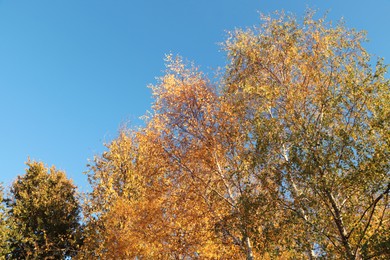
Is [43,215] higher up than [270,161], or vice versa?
[43,215]

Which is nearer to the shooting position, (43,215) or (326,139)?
(326,139)

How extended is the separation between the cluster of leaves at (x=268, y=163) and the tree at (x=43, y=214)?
2.65m

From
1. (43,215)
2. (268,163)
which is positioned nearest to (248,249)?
(268,163)

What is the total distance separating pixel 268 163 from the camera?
1085cm

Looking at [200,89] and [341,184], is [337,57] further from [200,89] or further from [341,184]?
[200,89]

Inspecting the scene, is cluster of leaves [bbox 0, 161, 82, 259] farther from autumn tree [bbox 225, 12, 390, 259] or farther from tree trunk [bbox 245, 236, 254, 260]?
autumn tree [bbox 225, 12, 390, 259]

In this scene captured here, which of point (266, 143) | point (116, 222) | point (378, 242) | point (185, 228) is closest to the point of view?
point (378, 242)

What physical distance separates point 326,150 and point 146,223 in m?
8.54

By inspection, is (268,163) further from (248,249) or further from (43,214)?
(43,214)

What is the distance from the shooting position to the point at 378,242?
8.09 metres

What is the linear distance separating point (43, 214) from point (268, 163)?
1910 cm

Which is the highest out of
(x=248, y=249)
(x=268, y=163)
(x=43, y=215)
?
(x=43, y=215)

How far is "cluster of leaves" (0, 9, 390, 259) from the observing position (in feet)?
30.8

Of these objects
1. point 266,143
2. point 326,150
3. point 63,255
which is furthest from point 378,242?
point 63,255
